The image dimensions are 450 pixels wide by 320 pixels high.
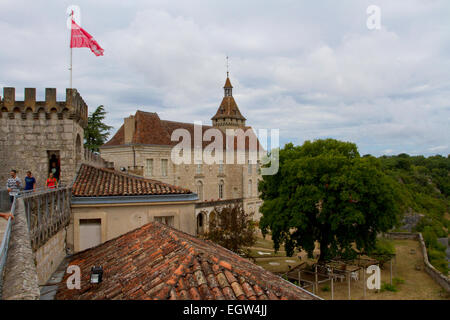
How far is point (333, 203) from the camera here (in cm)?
2044

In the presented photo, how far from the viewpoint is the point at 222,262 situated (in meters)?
6.71

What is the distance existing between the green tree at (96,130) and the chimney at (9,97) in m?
31.7

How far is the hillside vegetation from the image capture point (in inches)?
1581

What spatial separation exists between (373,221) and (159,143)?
24.5 m

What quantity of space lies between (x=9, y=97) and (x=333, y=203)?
17.9 m

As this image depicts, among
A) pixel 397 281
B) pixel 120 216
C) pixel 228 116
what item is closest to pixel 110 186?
pixel 120 216

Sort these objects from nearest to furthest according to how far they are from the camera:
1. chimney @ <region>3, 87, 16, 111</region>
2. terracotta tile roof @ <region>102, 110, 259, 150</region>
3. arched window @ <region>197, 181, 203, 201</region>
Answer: chimney @ <region>3, 87, 16, 111</region>, terracotta tile roof @ <region>102, 110, 259, 150</region>, arched window @ <region>197, 181, 203, 201</region>

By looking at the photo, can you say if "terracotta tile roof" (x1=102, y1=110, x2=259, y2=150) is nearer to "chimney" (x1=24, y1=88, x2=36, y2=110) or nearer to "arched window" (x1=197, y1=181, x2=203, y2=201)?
"arched window" (x1=197, y1=181, x2=203, y2=201)

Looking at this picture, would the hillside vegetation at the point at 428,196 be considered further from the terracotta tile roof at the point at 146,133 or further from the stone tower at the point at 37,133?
the stone tower at the point at 37,133

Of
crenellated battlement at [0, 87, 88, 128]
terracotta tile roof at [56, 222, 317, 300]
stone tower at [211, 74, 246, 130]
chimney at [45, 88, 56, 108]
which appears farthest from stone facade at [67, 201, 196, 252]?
stone tower at [211, 74, 246, 130]

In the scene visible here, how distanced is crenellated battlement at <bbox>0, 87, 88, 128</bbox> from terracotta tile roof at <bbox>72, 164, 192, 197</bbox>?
2786mm

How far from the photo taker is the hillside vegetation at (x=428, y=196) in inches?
1581
